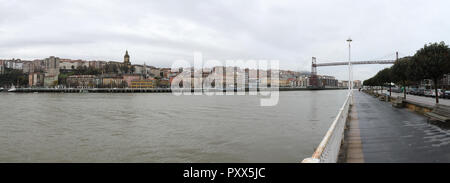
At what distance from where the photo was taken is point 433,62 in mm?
14617

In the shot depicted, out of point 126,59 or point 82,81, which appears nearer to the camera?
point 82,81

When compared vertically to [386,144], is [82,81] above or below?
above

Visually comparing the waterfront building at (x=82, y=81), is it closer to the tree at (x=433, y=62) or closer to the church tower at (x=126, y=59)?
the church tower at (x=126, y=59)

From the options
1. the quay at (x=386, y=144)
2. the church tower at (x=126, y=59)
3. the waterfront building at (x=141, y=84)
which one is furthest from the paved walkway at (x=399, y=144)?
the church tower at (x=126, y=59)

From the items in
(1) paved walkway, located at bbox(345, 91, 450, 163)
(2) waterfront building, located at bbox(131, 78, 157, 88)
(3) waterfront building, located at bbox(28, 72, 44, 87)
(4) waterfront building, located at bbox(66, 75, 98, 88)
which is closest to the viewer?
(1) paved walkway, located at bbox(345, 91, 450, 163)

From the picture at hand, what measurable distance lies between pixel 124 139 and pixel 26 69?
683 ft

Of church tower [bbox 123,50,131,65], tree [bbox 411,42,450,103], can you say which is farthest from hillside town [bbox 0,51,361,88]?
tree [bbox 411,42,450,103]

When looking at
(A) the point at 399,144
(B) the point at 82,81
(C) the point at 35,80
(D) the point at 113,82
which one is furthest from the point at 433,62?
(C) the point at 35,80

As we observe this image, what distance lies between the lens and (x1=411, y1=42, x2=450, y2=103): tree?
14.5 metres

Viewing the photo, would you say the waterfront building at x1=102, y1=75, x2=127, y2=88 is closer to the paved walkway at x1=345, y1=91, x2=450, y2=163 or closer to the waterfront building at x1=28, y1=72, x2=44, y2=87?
the waterfront building at x1=28, y1=72, x2=44, y2=87

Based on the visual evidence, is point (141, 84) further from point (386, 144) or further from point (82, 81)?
point (386, 144)
